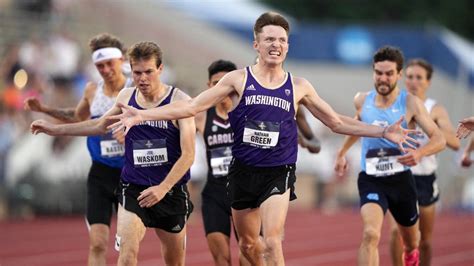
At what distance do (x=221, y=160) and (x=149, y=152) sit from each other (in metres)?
1.58

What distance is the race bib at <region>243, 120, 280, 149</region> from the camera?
905 centimetres

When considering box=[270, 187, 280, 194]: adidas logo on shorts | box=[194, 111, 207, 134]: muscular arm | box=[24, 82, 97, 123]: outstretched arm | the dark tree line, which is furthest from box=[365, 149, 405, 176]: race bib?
the dark tree line

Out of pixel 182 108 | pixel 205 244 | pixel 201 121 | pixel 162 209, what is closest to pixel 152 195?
pixel 162 209

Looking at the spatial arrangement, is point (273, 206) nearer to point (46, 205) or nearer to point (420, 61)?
point (420, 61)

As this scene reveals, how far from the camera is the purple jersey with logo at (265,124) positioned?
9039 millimetres

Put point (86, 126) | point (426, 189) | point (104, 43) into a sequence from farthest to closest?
point (426, 189), point (104, 43), point (86, 126)

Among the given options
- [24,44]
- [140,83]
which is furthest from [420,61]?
[24,44]

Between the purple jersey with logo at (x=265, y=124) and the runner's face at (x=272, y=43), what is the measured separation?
0.21 m

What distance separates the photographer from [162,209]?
933 centimetres

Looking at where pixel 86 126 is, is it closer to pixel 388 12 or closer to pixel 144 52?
pixel 144 52

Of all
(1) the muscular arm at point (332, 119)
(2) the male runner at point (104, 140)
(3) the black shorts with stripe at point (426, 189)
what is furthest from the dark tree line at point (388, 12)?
(1) the muscular arm at point (332, 119)

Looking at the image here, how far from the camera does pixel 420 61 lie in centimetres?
1227

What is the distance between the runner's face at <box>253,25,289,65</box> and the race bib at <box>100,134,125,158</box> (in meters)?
2.26

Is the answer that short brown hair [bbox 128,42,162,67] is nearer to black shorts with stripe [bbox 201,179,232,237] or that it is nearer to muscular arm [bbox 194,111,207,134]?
muscular arm [bbox 194,111,207,134]
